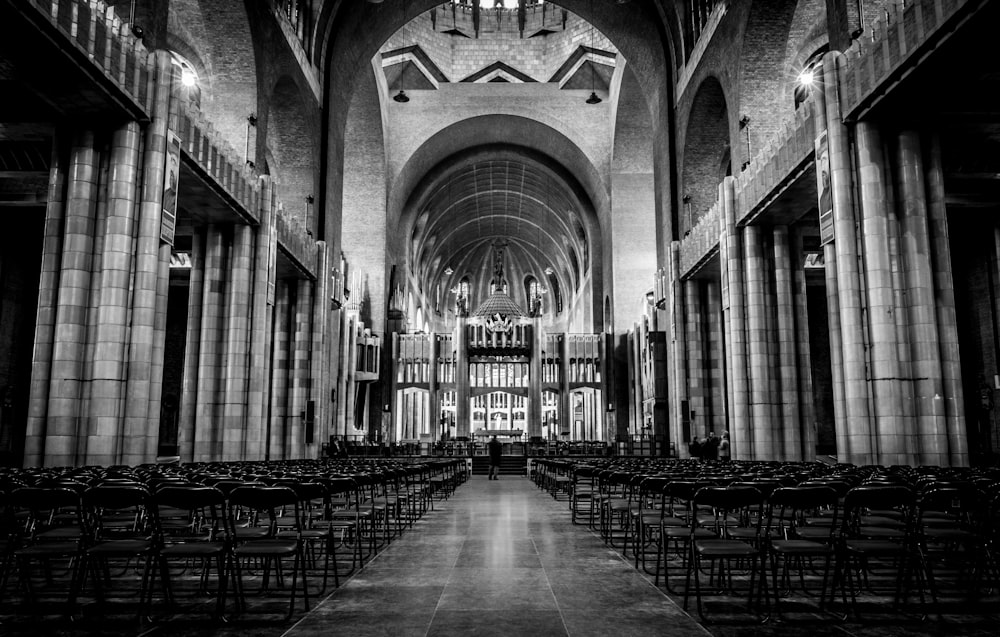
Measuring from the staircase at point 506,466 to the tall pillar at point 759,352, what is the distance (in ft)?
43.7

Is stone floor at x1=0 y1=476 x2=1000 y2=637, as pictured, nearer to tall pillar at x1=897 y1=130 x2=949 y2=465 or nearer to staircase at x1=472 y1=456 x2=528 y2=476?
tall pillar at x1=897 y1=130 x2=949 y2=465

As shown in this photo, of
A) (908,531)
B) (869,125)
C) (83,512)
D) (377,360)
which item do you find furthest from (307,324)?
(908,531)

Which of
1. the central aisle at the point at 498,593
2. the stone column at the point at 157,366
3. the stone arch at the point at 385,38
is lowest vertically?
the central aisle at the point at 498,593

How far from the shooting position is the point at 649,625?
186 inches

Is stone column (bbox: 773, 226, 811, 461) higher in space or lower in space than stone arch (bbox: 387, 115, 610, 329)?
lower

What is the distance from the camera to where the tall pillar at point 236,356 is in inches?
794

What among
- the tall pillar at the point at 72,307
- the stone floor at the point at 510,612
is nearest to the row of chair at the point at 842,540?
the stone floor at the point at 510,612

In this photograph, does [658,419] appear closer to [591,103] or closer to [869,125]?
[869,125]

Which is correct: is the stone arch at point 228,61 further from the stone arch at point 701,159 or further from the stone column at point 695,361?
the stone column at point 695,361

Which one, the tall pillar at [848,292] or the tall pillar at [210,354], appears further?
the tall pillar at [210,354]

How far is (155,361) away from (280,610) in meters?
12.6

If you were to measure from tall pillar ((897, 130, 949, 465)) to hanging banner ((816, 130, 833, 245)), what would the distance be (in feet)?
4.11

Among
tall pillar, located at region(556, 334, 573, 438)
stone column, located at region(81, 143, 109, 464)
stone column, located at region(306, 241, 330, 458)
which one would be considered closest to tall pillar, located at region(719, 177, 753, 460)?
stone column, located at region(306, 241, 330, 458)

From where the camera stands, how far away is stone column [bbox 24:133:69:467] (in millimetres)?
13180
